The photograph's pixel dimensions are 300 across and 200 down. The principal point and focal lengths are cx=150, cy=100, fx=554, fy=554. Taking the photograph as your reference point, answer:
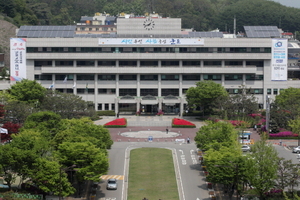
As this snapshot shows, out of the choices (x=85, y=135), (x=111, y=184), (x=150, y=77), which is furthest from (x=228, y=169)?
(x=150, y=77)

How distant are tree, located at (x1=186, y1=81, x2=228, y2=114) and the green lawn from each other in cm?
3045

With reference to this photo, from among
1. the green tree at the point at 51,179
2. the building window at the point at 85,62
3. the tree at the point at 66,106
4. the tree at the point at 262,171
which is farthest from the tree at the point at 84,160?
the building window at the point at 85,62

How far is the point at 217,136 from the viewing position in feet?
243

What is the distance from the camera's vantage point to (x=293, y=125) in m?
91.9

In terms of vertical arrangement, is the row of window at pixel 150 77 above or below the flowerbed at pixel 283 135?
above

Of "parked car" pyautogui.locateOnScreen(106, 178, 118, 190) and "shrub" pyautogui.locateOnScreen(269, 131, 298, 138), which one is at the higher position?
"shrub" pyautogui.locateOnScreen(269, 131, 298, 138)

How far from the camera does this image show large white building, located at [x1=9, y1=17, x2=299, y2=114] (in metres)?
125

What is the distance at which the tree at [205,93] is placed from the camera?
11488 centimetres

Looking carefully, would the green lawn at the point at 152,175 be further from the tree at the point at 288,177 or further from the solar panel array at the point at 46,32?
the solar panel array at the point at 46,32

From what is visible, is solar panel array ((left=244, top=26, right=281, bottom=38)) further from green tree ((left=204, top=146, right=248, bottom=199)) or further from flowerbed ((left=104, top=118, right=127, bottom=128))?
green tree ((left=204, top=146, right=248, bottom=199))

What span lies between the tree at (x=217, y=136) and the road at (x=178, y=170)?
3986 millimetres

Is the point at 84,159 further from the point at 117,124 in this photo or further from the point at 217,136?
the point at 117,124

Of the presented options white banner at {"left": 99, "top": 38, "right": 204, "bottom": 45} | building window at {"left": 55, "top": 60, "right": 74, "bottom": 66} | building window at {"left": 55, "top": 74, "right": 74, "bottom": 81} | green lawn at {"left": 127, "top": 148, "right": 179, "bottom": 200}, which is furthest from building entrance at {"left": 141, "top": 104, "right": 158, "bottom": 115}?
green lawn at {"left": 127, "top": 148, "right": 179, "bottom": 200}

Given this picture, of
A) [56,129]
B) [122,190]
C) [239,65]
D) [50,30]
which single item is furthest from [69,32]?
[122,190]
